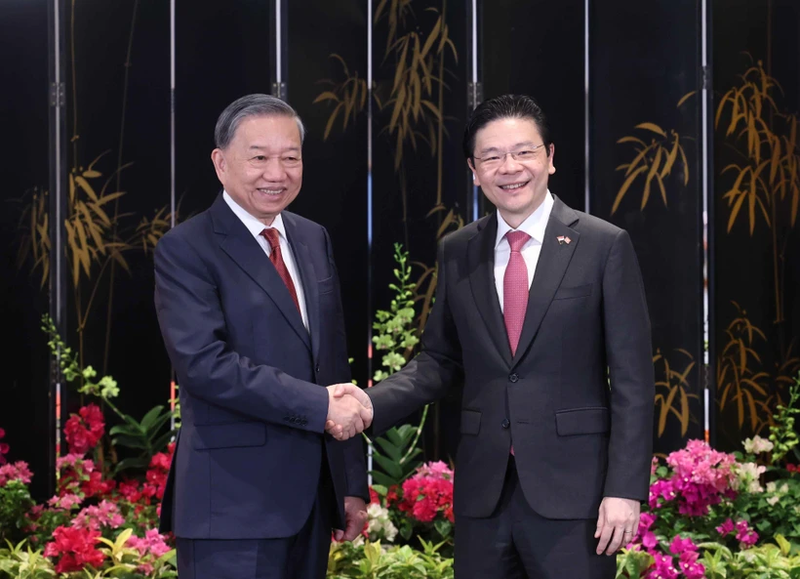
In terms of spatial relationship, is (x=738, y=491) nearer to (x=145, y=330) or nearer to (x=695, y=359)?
(x=695, y=359)

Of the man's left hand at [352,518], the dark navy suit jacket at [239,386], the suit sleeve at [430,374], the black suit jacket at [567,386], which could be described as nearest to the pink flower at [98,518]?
the dark navy suit jacket at [239,386]

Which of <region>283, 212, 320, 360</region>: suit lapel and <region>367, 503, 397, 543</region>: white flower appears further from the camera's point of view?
<region>367, 503, 397, 543</region>: white flower

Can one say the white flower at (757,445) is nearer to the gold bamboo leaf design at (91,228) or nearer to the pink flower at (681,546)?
the pink flower at (681,546)

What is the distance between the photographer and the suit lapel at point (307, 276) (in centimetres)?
251

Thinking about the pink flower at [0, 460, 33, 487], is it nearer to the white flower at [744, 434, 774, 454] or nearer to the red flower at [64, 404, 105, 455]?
the red flower at [64, 404, 105, 455]

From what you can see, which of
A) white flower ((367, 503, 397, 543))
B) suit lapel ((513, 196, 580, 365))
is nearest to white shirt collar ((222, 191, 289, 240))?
suit lapel ((513, 196, 580, 365))

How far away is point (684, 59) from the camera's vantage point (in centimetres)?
409

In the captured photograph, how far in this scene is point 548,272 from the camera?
7.99 ft

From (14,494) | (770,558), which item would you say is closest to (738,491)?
(770,558)

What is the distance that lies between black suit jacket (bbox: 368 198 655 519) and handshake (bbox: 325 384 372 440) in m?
0.26

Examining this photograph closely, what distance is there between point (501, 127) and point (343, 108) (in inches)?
71.6

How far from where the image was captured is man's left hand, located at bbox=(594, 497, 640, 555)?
232 centimetres

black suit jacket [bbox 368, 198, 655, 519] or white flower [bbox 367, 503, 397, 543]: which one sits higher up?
black suit jacket [bbox 368, 198, 655, 519]

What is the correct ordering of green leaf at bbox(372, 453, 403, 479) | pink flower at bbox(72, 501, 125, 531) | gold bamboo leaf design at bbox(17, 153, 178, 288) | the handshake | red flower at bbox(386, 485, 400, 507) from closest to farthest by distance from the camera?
the handshake
pink flower at bbox(72, 501, 125, 531)
red flower at bbox(386, 485, 400, 507)
green leaf at bbox(372, 453, 403, 479)
gold bamboo leaf design at bbox(17, 153, 178, 288)
